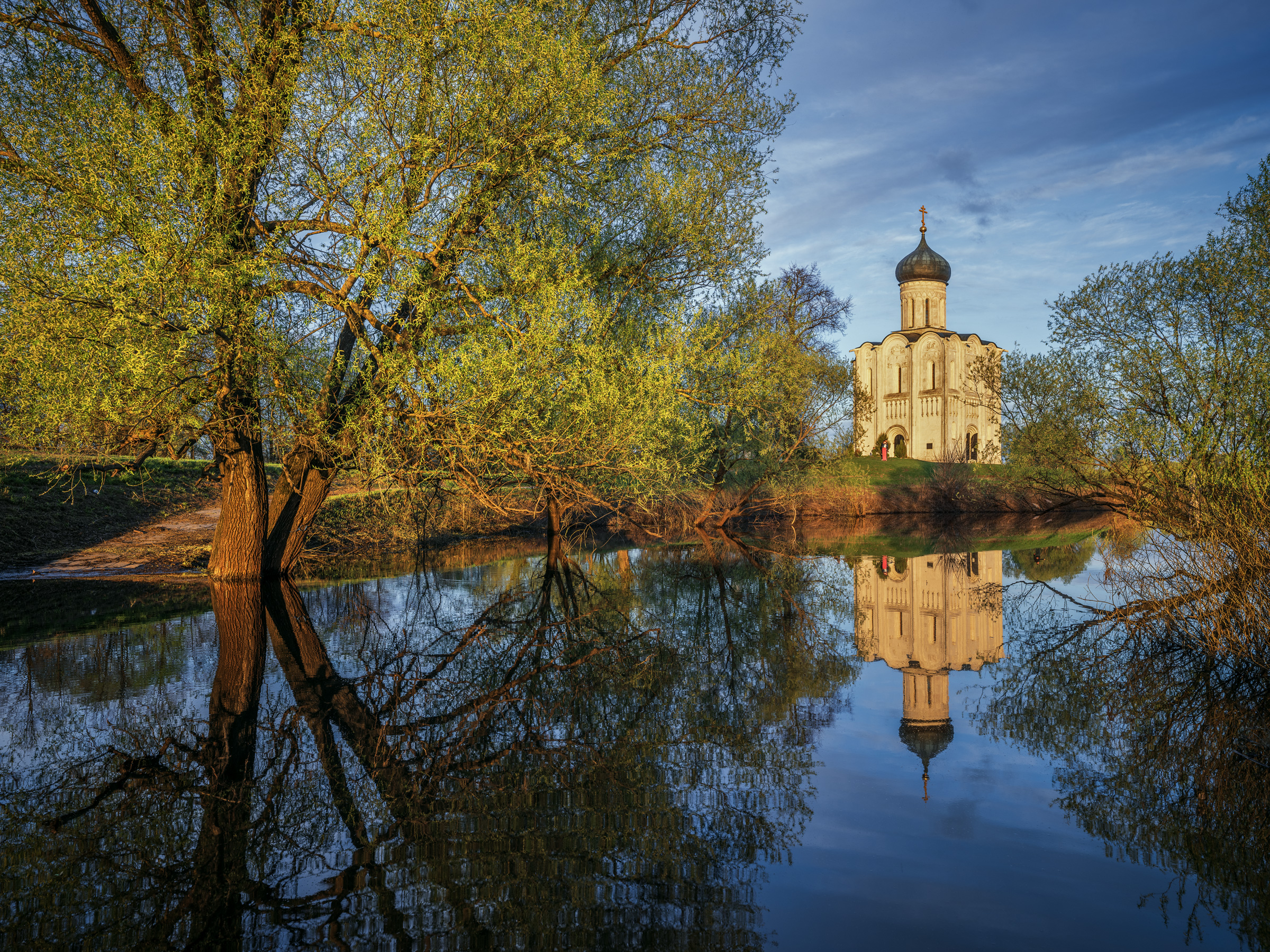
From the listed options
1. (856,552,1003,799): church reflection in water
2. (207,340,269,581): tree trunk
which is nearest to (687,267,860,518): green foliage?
(856,552,1003,799): church reflection in water

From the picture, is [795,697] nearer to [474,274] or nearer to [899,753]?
[899,753]

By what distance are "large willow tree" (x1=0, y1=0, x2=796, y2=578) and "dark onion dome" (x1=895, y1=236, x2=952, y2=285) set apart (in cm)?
4923

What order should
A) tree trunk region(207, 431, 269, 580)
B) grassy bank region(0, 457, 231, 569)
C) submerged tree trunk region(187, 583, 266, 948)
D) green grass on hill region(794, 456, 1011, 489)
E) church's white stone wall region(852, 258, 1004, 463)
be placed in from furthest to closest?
church's white stone wall region(852, 258, 1004, 463) → green grass on hill region(794, 456, 1011, 489) → grassy bank region(0, 457, 231, 569) → tree trunk region(207, 431, 269, 580) → submerged tree trunk region(187, 583, 266, 948)

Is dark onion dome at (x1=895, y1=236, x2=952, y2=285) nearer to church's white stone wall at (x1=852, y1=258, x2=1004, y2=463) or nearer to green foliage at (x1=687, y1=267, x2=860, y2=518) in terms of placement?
church's white stone wall at (x1=852, y1=258, x2=1004, y2=463)

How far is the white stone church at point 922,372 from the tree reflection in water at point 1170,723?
43829 mm

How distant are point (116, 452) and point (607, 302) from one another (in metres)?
6.50

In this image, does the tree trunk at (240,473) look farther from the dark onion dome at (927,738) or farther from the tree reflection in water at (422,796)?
the dark onion dome at (927,738)

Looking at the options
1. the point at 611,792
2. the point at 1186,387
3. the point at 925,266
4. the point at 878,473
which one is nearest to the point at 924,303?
the point at 925,266

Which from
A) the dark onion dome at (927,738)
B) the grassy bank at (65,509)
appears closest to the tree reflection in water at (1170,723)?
the dark onion dome at (927,738)

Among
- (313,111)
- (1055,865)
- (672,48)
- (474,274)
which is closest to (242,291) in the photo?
(313,111)

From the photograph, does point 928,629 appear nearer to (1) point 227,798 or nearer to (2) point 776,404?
(1) point 227,798

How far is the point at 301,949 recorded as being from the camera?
2.68 m

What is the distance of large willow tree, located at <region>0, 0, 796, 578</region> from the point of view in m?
7.85

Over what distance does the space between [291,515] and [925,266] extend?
51800mm
